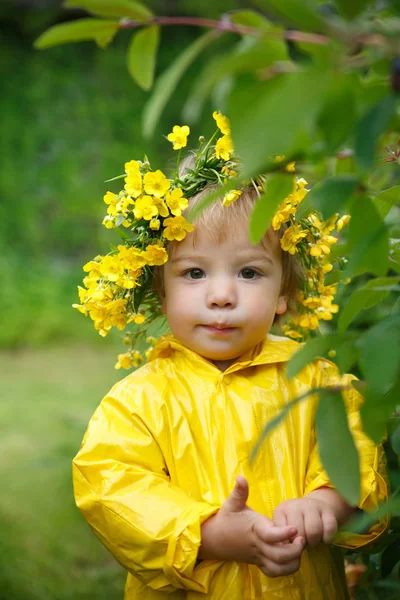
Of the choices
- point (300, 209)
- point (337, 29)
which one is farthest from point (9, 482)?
point (337, 29)

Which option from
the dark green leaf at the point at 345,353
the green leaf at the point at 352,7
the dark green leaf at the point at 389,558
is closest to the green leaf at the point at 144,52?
the green leaf at the point at 352,7

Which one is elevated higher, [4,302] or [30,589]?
[30,589]

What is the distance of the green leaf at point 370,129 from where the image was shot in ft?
2.43

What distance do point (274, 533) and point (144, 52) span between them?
2.55 ft

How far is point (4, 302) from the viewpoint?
5633mm

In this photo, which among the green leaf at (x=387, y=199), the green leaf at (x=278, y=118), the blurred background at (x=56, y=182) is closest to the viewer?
the green leaf at (x=278, y=118)

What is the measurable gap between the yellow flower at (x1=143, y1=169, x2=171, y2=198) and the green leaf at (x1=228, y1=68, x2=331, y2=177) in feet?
2.66

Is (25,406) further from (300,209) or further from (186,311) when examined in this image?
(300,209)

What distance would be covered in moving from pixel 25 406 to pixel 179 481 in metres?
3.04

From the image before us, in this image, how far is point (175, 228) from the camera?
1541 millimetres

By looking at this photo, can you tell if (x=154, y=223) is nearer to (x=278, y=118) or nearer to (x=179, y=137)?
(x=179, y=137)

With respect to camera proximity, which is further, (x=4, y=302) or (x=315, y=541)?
(x=4, y=302)

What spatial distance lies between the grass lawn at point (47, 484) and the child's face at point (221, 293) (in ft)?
4.37

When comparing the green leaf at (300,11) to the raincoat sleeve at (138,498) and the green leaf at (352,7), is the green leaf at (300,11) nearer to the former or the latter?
the green leaf at (352,7)
